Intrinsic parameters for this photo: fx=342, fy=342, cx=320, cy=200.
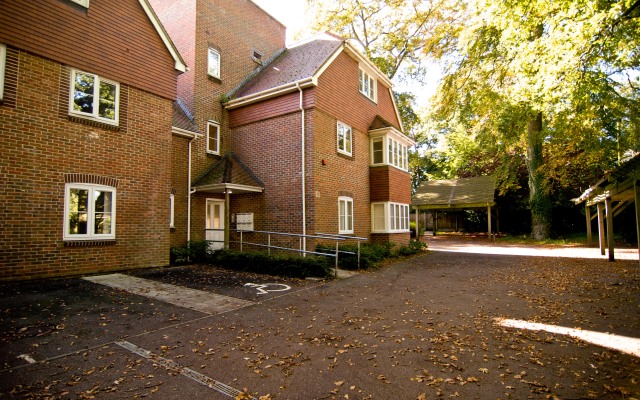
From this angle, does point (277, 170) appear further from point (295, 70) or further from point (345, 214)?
point (295, 70)

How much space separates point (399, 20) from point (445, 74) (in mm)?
4923

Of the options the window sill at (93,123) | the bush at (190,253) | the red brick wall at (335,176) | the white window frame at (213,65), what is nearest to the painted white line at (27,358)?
the window sill at (93,123)

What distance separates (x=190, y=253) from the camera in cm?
1231

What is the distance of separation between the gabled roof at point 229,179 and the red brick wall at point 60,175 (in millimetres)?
2218

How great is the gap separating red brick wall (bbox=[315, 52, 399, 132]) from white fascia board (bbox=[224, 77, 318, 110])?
56 centimetres

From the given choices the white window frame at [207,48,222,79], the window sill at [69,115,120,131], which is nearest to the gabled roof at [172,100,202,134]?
the white window frame at [207,48,222,79]

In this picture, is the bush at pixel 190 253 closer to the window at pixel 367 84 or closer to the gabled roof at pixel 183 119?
the gabled roof at pixel 183 119

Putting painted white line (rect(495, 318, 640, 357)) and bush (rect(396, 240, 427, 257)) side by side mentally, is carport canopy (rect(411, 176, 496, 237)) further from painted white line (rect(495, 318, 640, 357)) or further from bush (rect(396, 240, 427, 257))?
painted white line (rect(495, 318, 640, 357))

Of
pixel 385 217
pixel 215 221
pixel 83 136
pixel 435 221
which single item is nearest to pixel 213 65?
pixel 215 221

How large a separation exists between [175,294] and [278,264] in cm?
339

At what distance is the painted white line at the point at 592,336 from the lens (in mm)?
4688

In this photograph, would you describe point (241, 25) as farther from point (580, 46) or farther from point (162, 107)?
point (580, 46)

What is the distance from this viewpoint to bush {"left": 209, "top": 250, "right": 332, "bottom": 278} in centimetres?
1002

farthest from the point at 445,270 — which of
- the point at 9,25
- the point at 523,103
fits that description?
the point at 9,25
